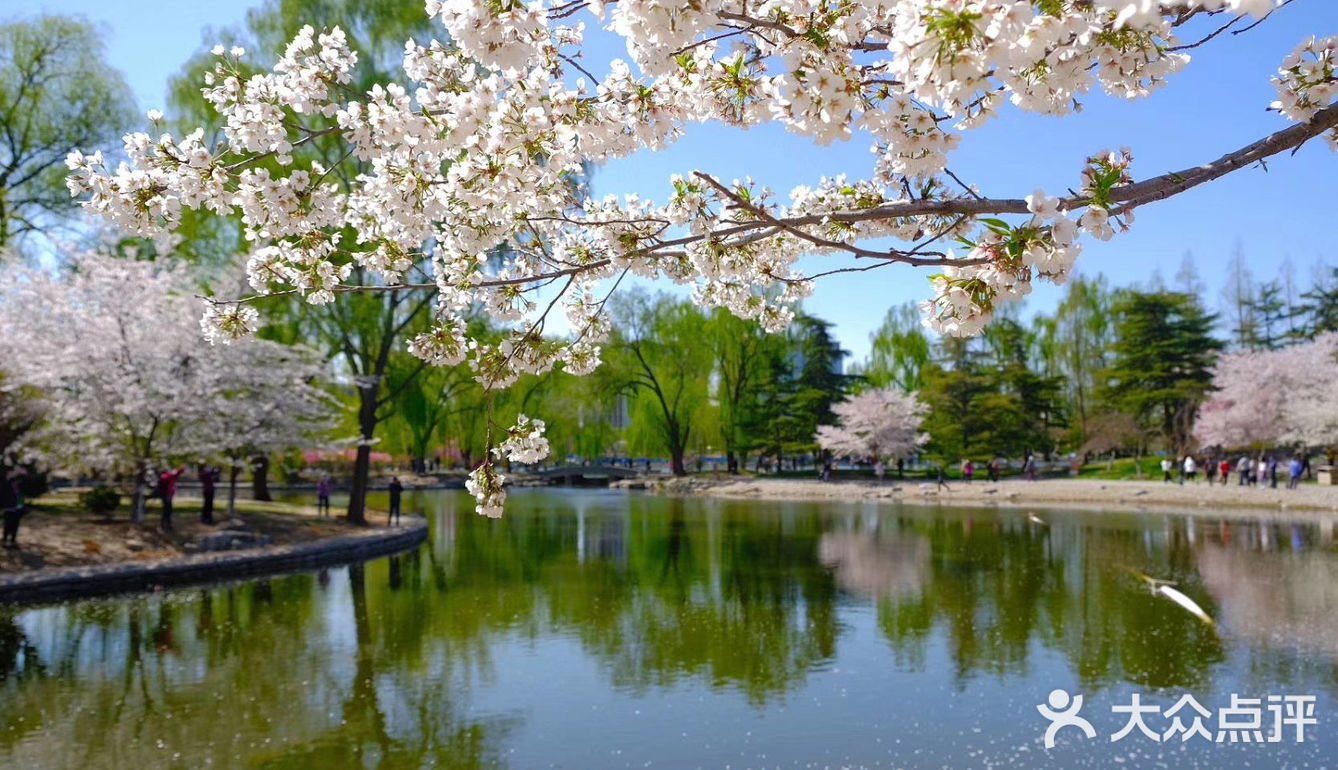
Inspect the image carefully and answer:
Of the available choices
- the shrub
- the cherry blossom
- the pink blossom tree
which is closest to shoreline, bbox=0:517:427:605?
the cherry blossom

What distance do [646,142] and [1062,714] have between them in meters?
5.42

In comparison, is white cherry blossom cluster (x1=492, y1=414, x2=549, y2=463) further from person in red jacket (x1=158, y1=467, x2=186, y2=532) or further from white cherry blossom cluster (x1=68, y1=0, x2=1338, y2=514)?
person in red jacket (x1=158, y1=467, x2=186, y2=532)

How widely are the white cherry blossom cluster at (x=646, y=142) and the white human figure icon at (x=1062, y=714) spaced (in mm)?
3810

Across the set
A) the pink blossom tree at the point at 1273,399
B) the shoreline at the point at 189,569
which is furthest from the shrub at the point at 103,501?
the pink blossom tree at the point at 1273,399

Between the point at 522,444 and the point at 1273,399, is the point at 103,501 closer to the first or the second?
the point at 522,444

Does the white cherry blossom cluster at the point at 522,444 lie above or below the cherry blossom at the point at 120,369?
below

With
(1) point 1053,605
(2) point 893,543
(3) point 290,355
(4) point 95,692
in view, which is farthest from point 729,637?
(3) point 290,355

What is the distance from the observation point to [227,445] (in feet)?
51.1

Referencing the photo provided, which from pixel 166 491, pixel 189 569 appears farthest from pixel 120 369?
pixel 189 569

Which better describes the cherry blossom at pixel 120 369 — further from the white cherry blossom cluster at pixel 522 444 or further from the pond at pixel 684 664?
the white cherry blossom cluster at pixel 522 444

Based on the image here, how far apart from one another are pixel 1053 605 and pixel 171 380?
13902 mm

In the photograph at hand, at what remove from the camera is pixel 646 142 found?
3531 mm

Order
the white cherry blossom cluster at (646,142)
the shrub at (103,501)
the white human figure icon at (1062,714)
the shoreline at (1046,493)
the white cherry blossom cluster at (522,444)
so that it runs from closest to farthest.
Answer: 1. the white cherry blossom cluster at (646,142)
2. the white cherry blossom cluster at (522,444)
3. the white human figure icon at (1062,714)
4. the shrub at (103,501)
5. the shoreline at (1046,493)

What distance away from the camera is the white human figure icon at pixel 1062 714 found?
606cm
